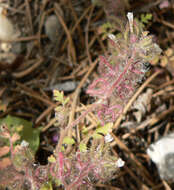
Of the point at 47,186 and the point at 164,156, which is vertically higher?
the point at 47,186

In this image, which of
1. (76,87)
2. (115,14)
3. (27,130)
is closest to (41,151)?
(27,130)

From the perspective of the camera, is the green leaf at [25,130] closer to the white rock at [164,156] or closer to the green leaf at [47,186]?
the green leaf at [47,186]

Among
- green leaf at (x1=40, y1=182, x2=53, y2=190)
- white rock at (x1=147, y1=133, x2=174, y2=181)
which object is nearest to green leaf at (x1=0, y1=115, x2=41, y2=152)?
green leaf at (x1=40, y1=182, x2=53, y2=190)

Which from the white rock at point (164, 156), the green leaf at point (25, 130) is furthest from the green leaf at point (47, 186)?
the white rock at point (164, 156)

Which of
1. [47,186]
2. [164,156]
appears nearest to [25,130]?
[47,186]

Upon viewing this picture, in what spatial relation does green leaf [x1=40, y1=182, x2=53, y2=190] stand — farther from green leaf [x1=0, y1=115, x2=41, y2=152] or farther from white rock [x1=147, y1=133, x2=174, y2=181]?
white rock [x1=147, y1=133, x2=174, y2=181]

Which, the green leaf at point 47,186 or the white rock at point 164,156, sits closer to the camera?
the green leaf at point 47,186

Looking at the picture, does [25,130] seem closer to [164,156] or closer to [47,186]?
[47,186]

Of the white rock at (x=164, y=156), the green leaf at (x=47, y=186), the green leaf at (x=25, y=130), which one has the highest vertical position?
the green leaf at (x=25, y=130)

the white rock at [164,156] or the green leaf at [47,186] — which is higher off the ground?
the green leaf at [47,186]
